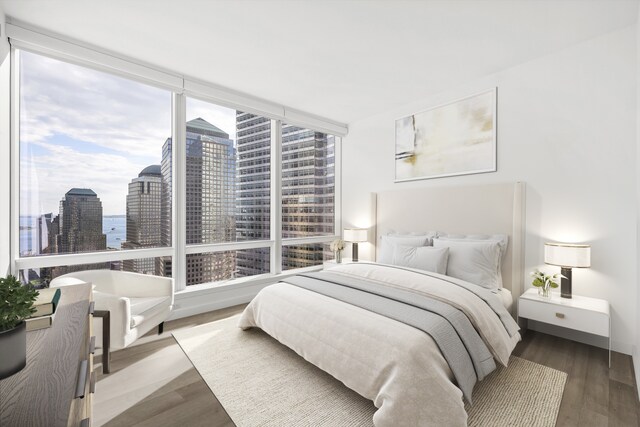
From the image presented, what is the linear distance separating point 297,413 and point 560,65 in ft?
12.5

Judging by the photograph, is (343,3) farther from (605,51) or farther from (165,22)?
(605,51)

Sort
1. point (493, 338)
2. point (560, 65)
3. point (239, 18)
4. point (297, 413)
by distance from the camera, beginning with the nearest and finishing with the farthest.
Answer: point (297, 413) < point (493, 338) < point (239, 18) < point (560, 65)

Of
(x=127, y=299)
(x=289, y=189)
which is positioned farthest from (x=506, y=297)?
(x=127, y=299)

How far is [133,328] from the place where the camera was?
7.49 feet

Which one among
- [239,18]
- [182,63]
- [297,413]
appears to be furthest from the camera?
[182,63]

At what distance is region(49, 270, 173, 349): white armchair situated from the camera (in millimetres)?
2164

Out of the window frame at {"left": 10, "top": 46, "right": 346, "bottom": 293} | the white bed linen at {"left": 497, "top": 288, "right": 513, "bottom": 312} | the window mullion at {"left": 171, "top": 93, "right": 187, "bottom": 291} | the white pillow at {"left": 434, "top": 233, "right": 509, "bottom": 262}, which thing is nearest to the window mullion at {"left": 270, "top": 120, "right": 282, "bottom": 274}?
the window frame at {"left": 10, "top": 46, "right": 346, "bottom": 293}

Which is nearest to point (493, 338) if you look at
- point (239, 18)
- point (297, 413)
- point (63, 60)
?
point (297, 413)

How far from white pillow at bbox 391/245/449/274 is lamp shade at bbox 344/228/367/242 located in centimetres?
114

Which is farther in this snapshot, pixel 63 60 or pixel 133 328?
pixel 63 60

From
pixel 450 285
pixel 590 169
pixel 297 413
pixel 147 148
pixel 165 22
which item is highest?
pixel 165 22

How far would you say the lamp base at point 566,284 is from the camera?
2564mm

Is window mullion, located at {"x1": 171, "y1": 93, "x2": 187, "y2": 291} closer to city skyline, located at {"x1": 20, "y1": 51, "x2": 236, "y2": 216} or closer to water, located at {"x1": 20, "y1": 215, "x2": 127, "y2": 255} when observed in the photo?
city skyline, located at {"x1": 20, "y1": 51, "x2": 236, "y2": 216}

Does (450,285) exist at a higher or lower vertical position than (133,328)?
higher
